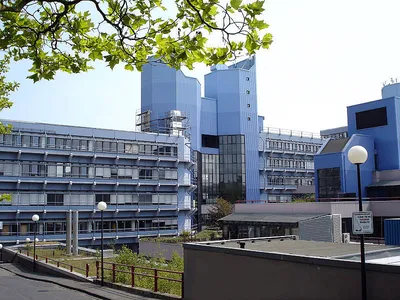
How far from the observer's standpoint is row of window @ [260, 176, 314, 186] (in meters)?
82.8

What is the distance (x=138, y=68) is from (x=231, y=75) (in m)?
70.7

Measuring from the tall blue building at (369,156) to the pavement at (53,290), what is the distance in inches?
1109

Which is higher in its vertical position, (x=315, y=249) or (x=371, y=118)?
(x=371, y=118)

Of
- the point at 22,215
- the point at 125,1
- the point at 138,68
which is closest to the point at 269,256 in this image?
the point at 138,68

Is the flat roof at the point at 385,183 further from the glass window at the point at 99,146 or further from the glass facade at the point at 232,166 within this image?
the glass facade at the point at 232,166

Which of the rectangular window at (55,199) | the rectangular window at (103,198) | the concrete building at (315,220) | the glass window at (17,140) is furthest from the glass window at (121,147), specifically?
the concrete building at (315,220)

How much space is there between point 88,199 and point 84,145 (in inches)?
279

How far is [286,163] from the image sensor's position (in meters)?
86.3

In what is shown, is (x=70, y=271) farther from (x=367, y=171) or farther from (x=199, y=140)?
(x=199, y=140)

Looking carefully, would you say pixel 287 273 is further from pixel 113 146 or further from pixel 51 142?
pixel 113 146

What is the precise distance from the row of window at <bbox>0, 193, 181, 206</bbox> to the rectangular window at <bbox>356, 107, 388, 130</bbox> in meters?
29.0

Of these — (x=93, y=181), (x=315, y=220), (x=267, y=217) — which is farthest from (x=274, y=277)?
(x=93, y=181)

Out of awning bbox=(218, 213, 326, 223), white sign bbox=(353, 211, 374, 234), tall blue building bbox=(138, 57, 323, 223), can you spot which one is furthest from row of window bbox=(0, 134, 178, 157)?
white sign bbox=(353, 211, 374, 234)

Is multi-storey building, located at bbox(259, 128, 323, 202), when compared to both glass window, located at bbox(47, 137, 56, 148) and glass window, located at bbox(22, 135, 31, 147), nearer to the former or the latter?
glass window, located at bbox(47, 137, 56, 148)
